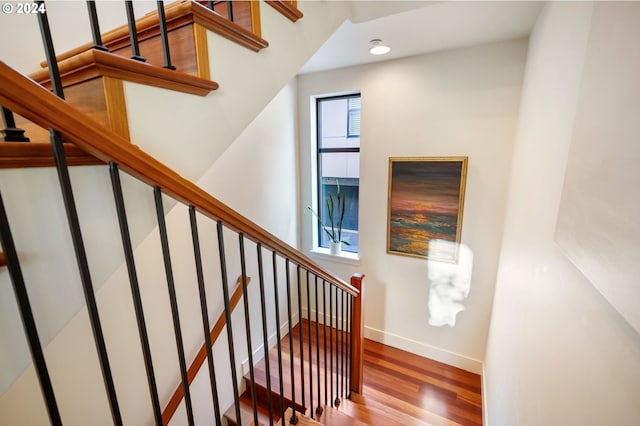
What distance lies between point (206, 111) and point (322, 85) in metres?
2.37

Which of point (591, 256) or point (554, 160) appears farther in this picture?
point (554, 160)

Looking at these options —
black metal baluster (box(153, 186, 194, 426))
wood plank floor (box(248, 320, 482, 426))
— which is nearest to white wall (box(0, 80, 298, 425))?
wood plank floor (box(248, 320, 482, 426))

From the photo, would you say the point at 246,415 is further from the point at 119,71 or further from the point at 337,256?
the point at 119,71

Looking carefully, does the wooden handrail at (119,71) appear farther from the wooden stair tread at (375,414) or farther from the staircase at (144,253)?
the wooden stair tread at (375,414)

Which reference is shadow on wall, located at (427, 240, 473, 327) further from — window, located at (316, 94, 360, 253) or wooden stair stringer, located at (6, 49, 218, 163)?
wooden stair stringer, located at (6, 49, 218, 163)

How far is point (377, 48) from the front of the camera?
7.41 feet

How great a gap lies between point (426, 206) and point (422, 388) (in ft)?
5.71

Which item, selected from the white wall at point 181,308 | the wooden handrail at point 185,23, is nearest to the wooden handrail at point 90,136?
the wooden handrail at point 185,23

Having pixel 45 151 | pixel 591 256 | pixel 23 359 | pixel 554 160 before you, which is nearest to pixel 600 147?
pixel 591 256

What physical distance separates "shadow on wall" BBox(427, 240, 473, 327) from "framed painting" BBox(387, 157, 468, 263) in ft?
0.15

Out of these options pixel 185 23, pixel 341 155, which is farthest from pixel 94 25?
pixel 341 155

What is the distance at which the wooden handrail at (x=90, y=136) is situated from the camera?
41 centimetres

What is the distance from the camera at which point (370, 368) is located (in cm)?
279

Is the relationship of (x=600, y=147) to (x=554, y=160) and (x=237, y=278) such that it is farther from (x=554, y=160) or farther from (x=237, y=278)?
(x=237, y=278)
